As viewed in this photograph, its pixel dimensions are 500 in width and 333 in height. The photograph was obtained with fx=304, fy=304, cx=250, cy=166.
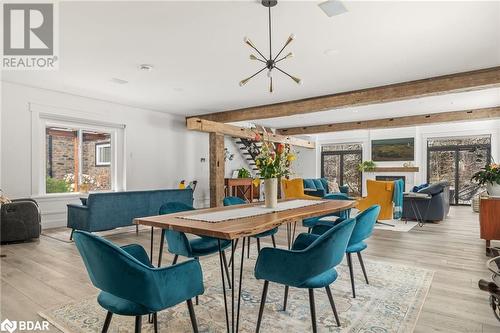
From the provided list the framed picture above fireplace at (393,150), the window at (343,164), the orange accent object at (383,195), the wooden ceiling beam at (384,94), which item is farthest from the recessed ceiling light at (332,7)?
the window at (343,164)

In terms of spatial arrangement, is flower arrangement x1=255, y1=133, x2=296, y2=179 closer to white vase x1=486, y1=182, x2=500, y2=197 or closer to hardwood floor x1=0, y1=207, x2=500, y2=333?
hardwood floor x1=0, y1=207, x2=500, y2=333

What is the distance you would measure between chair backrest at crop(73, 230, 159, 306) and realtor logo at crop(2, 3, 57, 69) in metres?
2.72

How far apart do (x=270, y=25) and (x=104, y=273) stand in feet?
9.48

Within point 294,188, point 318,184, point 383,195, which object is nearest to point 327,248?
point 383,195

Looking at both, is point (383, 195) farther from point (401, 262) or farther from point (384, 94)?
point (401, 262)

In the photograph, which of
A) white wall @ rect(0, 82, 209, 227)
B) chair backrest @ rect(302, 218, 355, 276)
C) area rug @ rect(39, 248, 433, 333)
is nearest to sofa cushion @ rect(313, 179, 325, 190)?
white wall @ rect(0, 82, 209, 227)

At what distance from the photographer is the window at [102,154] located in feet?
24.0

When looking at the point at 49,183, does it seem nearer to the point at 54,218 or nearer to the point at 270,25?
the point at 54,218

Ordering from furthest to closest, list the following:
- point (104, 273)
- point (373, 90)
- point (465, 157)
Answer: point (465, 157) → point (373, 90) → point (104, 273)

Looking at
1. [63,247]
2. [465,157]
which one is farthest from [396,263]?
[465,157]

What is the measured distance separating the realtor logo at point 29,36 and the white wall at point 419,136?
410 inches

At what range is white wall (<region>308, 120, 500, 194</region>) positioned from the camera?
379 inches

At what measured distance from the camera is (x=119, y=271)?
1461 millimetres

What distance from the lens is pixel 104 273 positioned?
59.5 inches
